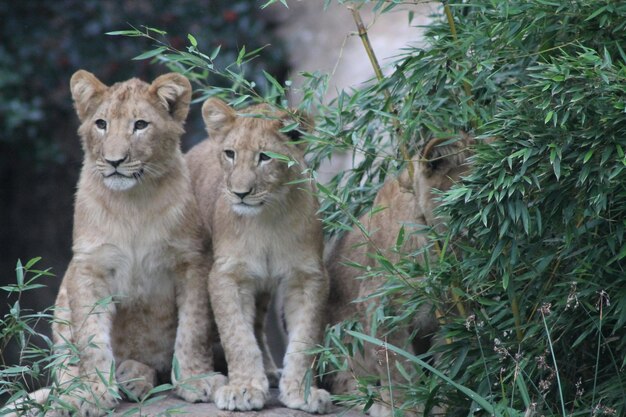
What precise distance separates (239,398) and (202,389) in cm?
29

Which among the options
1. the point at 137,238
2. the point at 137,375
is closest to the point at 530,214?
the point at 137,238

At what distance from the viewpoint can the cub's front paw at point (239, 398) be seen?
4.98 meters

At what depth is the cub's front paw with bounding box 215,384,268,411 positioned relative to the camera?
4.98 meters

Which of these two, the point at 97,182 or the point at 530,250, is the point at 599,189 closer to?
the point at 530,250

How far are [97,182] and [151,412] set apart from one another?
1143 mm

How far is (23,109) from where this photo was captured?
32.1 ft

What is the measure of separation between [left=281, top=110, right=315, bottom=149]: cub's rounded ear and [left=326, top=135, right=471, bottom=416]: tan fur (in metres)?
0.46

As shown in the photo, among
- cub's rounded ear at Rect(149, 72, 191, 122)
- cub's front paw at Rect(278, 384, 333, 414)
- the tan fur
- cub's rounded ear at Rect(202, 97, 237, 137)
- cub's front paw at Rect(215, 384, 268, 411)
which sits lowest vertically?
cub's front paw at Rect(278, 384, 333, 414)

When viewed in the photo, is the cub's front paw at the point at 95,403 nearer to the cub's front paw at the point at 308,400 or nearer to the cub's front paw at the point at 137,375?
the cub's front paw at the point at 137,375

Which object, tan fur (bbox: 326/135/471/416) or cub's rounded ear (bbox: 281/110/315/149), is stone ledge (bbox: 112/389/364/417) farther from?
cub's rounded ear (bbox: 281/110/315/149)

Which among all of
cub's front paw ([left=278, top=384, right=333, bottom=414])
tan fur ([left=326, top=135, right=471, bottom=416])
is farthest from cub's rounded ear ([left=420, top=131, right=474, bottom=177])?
cub's front paw ([left=278, top=384, right=333, bottom=414])

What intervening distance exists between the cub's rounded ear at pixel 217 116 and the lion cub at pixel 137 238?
7.1 inches

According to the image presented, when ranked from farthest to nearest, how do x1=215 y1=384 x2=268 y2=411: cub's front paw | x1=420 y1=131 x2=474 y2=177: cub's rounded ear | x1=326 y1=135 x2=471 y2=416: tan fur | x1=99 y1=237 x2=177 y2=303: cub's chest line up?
x1=99 y1=237 x2=177 y2=303: cub's chest < x1=215 y1=384 x2=268 y2=411: cub's front paw < x1=326 y1=135 x2=471 y2=416: tan fur < x1=420 y1=131 x2=474 y2=177: cub's rounded ear

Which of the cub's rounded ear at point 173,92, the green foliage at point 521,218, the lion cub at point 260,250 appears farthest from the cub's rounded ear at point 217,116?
the green foliage at point 521,218
